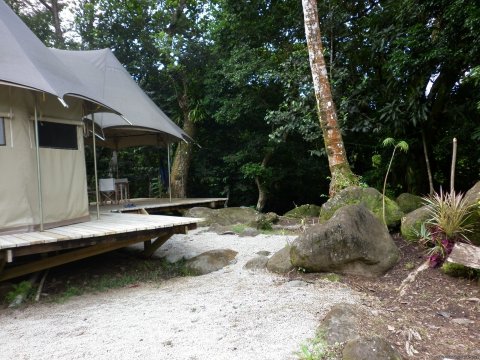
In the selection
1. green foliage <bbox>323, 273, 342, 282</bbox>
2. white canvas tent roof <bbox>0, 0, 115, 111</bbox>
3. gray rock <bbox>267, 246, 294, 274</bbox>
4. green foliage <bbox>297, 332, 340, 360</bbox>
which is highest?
white canvas tent roof <bbox>0, 0, 115, 111</bbox>

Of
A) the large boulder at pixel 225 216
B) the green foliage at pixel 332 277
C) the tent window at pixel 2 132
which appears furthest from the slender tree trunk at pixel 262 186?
the tent window at pixel 2 132

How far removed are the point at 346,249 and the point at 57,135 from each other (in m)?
4.69

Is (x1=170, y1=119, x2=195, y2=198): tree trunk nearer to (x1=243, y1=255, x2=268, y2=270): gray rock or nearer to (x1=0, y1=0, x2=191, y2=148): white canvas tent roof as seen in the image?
(x1=0, y1=0, x2=191, y2=148): white canvas tent roof

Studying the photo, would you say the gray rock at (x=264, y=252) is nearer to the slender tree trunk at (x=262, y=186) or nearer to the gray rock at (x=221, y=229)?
the gray rock at (x=221, y=229)

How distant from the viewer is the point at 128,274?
572 centimetres

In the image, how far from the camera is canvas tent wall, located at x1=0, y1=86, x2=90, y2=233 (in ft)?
16.4

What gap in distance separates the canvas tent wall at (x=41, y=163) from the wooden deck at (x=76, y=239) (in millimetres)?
278

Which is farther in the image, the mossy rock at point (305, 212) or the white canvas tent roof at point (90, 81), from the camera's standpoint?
the mossy rock at point (305, 212)

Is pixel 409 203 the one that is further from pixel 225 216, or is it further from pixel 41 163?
pixel 41 163

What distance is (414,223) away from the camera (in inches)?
201

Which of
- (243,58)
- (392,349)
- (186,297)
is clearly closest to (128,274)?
(186,297)

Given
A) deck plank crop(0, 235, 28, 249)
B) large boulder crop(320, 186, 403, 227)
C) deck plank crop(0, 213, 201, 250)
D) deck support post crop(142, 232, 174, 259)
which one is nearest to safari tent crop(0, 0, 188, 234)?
deck plank crop(0, 213, 201, 250)

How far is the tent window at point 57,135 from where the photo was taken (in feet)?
18.1

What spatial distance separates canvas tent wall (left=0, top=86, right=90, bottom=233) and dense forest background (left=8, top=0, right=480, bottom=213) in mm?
4988
